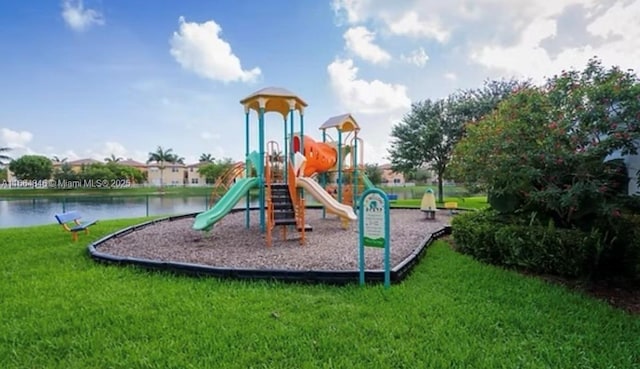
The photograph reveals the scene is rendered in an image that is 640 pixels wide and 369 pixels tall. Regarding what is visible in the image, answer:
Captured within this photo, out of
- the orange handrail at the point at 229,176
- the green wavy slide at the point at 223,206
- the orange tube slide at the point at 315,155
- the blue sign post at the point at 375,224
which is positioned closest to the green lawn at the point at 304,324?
the blue sign post at the point at 375,224

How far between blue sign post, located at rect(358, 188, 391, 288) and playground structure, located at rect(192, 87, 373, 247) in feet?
8.32

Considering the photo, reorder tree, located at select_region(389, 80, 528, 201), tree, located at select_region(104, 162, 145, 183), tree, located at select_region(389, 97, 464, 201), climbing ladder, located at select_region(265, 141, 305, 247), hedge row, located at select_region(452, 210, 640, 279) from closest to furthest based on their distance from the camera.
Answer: hedge row, located at select_region(452, 210, 640, 279) < climbing ladder, located at select_region(265, 141, 305, 247) < tree, located at select_region(389, 80, 528, 201) < tree, located at select_region(389, 97, 464, 201) < tree, located at select_region(104, 162, 145, 183)

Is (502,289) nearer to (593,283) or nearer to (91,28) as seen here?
(593,283)

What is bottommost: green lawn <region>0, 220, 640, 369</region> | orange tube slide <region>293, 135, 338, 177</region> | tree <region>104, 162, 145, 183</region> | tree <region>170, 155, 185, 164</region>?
green lawn <region>0, 220, 640, 369</region>

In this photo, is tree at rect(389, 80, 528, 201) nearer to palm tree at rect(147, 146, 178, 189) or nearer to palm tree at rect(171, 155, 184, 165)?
palm tree at rect(147, 146, 178, 189)

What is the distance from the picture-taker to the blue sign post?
140 inches

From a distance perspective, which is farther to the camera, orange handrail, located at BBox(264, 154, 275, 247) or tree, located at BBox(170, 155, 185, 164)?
tree, located at BBox(170, 155, 185, 164)

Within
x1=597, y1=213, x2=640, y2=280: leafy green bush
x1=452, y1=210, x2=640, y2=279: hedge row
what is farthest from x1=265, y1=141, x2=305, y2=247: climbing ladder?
x1=597, y1=213, x2=640, y2=280: leafy green bush

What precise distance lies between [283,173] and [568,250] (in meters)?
5.42

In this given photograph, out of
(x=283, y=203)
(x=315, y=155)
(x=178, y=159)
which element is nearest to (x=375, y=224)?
(x=283, y=203)

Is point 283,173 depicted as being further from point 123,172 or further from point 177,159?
point 177,159

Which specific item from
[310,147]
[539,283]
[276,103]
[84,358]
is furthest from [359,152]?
A: [84,358]

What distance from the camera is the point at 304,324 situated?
2697 mm

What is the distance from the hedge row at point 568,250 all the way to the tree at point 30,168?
156 ft
